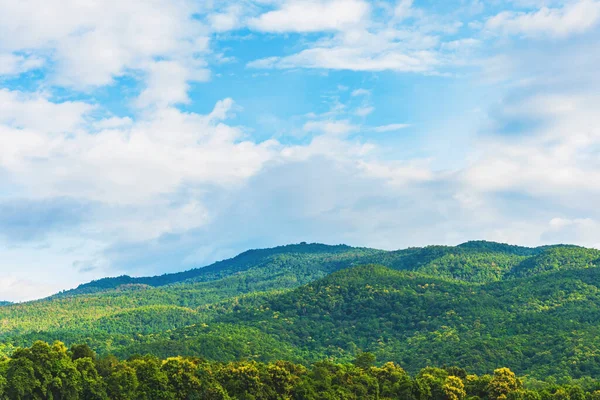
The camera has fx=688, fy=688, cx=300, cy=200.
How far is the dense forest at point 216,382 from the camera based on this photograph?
7562cm

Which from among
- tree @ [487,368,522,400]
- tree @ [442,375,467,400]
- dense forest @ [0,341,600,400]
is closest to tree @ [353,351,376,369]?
dense forest @ [0,341,600,400]

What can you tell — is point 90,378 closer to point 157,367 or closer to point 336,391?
point 157,367

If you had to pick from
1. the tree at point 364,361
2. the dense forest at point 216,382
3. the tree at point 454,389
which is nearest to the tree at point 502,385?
the dense forest at point 216,382

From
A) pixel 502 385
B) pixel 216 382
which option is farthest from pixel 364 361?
pixel 216 382

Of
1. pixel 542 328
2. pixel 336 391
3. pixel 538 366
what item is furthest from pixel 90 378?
pixel 542 328

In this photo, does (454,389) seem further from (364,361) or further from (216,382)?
(216,382)

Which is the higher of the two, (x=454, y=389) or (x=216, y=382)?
(x=216, y=382)

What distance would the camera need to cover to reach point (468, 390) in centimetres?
8994

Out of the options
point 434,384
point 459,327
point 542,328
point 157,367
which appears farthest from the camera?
point 459,327

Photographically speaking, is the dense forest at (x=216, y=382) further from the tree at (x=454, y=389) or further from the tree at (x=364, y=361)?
the tree at (x=364, y=361)

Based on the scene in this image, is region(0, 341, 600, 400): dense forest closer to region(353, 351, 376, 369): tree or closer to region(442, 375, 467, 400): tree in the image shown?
region(442, 375, 467, 400): tree

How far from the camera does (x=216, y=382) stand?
83.5 meters

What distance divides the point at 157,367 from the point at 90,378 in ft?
26.6

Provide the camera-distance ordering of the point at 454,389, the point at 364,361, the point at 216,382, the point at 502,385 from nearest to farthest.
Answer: the point at 216,382, the point at 502,385, the point at 454,389, the point at 364,361
